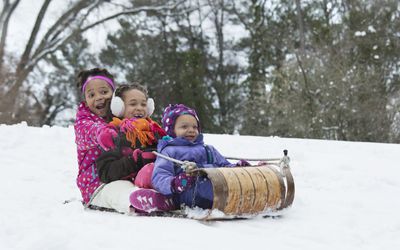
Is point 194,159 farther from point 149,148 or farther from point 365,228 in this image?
point 365,228

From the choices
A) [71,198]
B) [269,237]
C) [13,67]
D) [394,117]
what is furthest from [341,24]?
[269,237]

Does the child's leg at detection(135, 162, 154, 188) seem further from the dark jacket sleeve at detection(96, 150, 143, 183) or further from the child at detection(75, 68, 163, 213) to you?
the dark jacket sleeve at detection(96, 150, 143, 183)

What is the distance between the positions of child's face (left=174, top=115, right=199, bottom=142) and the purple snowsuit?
0.16ft

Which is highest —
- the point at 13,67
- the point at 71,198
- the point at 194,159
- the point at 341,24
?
the point at 341,24

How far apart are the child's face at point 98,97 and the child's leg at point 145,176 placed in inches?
33.3

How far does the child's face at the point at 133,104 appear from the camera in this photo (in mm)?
4312

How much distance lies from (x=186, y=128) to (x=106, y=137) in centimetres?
54

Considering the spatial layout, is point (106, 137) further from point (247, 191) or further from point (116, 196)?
point (247, 191)

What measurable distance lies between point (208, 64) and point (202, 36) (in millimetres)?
1401

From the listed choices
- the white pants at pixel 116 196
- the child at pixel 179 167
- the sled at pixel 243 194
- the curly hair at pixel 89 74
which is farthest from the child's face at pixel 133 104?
the sled at pixel 243 194

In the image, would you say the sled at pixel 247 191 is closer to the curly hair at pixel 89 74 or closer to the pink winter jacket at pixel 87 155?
the pink winter jacket at pixel 87 155

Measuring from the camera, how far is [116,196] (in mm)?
3867

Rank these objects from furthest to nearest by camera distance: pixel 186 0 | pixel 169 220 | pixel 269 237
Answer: pixel 186 0
pixel 169 220
pixel 269 237

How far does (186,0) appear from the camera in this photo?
883 inches
